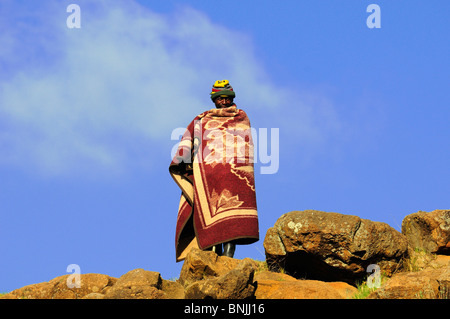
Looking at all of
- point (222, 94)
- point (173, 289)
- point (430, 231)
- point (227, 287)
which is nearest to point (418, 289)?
point (227, 287)

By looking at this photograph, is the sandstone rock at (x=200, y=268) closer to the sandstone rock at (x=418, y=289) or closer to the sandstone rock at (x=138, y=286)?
the sandstone rock at (x=138, y=286)

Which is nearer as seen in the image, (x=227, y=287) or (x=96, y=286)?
(x=227, y=287)

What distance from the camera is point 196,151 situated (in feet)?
36.0

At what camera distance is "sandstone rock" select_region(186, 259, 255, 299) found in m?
6.83

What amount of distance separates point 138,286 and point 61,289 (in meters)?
1.46

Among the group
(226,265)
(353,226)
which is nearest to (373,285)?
(353,226)

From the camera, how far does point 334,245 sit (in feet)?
32.9

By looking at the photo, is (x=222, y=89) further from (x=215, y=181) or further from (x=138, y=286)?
(x=138, y=286)

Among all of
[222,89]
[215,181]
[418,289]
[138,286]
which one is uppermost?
[222,89]
